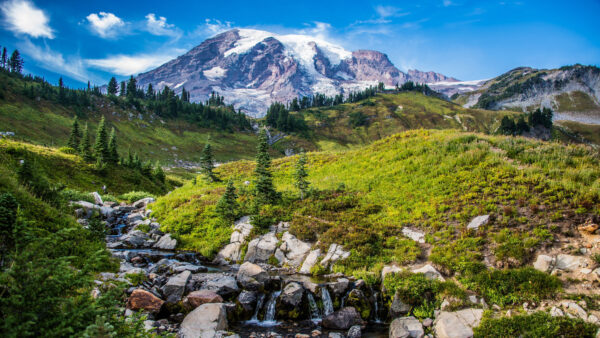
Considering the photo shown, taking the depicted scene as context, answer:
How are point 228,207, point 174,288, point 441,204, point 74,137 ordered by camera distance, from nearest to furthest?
point 174,288, point 441,204, point 228,207, point 74,137

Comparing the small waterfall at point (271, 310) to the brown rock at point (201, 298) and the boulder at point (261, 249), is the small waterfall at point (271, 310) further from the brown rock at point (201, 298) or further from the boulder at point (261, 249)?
the boulder at point (261, 249)

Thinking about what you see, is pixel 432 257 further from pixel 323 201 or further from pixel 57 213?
pixel 57 213

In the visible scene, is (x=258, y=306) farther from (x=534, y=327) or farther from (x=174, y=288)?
(x=534, y=327)

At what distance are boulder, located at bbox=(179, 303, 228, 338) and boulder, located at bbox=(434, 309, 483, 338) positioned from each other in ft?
26.6

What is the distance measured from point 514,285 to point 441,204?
7.06 meters

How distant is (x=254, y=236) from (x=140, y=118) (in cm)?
14171

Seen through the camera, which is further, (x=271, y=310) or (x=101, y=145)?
(x=101, y=145)

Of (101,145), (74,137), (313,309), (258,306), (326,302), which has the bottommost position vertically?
(313,309)

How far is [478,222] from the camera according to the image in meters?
14.9

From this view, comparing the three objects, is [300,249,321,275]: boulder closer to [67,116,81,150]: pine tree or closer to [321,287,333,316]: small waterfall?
[321,287,333,316]: small waterfall

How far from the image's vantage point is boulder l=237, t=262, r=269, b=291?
13273 millimetres

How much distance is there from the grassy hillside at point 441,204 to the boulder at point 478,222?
0.31 m

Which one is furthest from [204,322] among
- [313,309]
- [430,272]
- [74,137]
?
[74,137]

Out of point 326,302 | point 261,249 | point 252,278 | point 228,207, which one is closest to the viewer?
point 326,302
